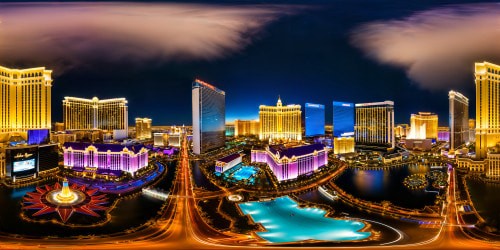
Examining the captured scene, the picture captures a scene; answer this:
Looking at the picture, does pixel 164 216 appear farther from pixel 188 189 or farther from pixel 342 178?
pixel 342 178

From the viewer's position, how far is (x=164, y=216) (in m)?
4.64

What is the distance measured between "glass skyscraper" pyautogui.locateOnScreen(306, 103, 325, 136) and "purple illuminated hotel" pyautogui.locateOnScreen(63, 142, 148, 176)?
462 inches

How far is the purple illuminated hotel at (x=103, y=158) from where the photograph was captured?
343 inches

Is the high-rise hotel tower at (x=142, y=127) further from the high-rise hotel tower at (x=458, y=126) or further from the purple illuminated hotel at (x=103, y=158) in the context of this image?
the high-rise hotel tower at (x=458, y=126)

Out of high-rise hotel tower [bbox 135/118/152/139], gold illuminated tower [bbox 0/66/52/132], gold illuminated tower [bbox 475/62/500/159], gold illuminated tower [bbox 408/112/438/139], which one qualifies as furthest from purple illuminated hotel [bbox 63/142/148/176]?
gold illuminated tower [bbox 408/112/438/139]

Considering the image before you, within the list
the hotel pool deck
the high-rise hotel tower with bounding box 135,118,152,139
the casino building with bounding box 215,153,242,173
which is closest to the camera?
the hotel pool deck

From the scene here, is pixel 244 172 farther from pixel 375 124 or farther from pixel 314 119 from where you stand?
pixel 375 124

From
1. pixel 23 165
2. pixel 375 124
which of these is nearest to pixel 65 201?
pixel 23 165

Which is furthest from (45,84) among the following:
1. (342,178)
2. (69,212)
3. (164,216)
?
(342,178)

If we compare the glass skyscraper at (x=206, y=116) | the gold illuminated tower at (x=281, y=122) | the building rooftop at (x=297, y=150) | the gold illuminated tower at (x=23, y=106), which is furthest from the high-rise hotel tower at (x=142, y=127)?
the building rooftop at (x=297, y=150)

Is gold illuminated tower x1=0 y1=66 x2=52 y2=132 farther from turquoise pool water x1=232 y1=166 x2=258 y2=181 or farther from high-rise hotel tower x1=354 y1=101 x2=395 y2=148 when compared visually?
high-rise hotel tower x1=354 y1=101 x2=395 y2=148

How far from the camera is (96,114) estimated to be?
1469cm

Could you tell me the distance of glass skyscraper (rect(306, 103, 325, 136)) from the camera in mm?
17297

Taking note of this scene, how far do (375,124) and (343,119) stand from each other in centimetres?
208
